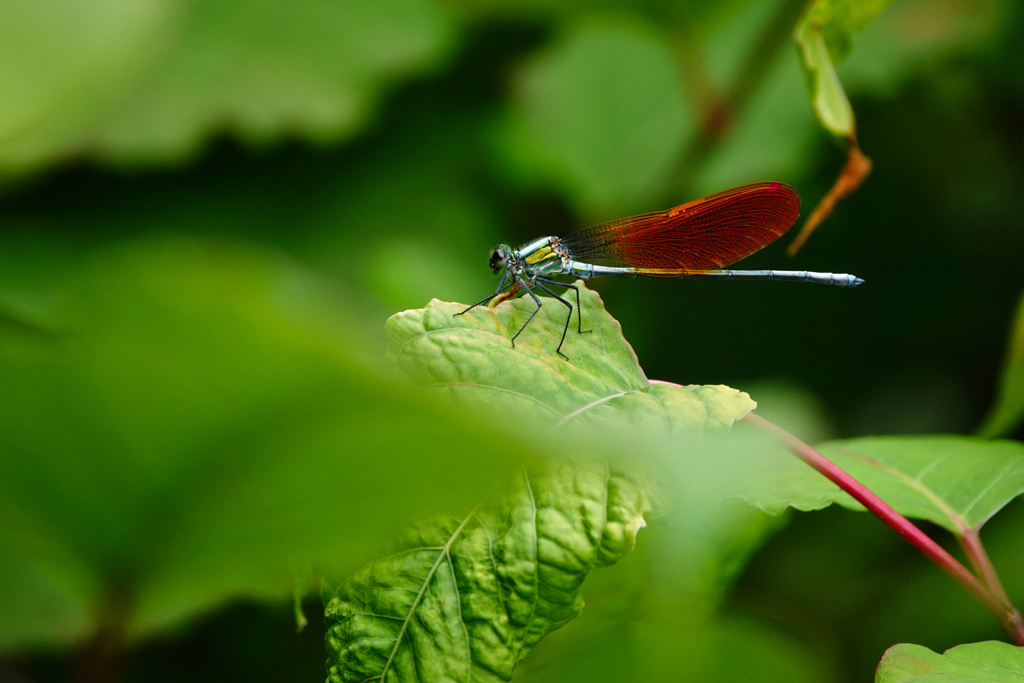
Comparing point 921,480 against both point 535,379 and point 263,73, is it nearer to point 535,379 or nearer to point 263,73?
point 535,379

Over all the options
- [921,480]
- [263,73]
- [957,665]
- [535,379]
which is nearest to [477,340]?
[535,379]

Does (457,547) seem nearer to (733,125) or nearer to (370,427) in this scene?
(370,427)

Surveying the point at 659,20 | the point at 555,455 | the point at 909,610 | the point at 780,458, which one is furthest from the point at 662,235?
the point at 555,455

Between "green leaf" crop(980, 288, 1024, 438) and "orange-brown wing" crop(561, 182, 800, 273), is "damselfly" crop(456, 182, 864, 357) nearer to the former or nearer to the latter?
"orange-brown wing" crop(561, 182, 800, 273)

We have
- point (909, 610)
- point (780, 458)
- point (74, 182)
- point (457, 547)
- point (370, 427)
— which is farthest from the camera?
point (74, 182)

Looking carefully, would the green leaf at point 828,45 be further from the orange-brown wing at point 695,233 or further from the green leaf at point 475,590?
the green leaf at point 475,590

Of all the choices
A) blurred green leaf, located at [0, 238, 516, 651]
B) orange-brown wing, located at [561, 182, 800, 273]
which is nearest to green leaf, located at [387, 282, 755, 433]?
blurred green leaf, located at [0, 238, 516, 651]
